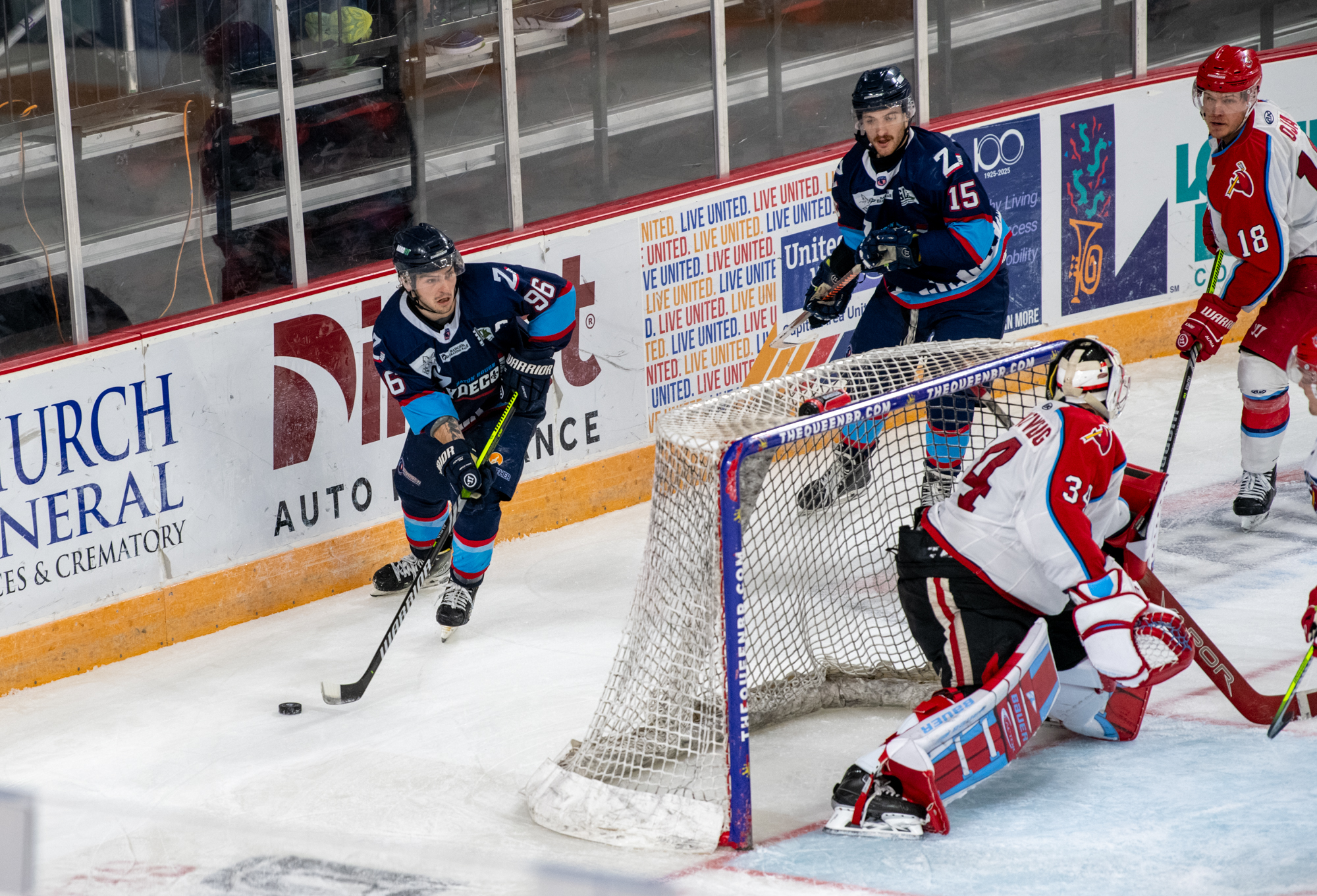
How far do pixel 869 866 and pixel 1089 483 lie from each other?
80 cm

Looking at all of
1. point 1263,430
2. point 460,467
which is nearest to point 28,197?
point 460,467

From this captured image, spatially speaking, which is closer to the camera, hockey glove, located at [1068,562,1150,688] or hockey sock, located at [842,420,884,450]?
hockey glove, located at [1068,562,1150,688]

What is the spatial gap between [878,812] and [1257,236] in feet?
7.45

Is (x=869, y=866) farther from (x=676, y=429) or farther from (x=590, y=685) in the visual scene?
(x=590, y=685)

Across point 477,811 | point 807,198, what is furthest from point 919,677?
point 807,198

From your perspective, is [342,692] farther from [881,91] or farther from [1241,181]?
[1241,181]

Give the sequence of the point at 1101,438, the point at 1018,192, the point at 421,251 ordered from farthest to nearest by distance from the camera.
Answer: the point at 1018,192 → the point at 421,251 → the point at 1101,438

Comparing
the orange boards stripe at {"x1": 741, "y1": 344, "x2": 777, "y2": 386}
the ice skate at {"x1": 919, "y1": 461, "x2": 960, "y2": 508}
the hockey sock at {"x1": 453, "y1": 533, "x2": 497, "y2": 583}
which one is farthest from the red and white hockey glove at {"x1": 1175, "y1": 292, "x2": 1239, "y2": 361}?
the hockey sock at {"x1": 453, "y1": 533, "x2": 497, "y2": 583}

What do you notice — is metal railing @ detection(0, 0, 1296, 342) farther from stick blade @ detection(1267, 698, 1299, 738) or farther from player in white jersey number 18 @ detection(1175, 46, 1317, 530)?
stick blade @ detection(1267, 698, 1299, 738)

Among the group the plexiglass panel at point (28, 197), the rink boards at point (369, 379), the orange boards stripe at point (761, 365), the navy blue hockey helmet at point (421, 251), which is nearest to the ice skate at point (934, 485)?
the navy blue hockey helmet at point (421, 251)

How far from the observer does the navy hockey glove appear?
4719mm

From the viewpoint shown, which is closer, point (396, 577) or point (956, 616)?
point (956, 616)

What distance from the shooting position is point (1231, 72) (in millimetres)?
4715

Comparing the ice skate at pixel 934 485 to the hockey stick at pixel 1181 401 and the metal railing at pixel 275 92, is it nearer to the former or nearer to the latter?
the hockey stick at pixel 1181 401
